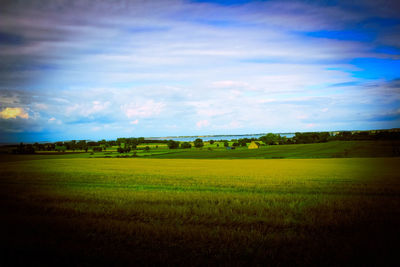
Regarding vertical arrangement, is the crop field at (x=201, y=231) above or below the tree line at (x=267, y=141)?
below

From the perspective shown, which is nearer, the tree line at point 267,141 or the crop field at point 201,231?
the crop field at point 201,231

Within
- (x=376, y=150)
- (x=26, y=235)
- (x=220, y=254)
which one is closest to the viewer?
(x=220, y=254)

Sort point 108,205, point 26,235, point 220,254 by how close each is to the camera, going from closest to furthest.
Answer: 1. point 220,254
2. point 26,235
3. point 108,205

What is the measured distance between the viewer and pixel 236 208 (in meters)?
9.30

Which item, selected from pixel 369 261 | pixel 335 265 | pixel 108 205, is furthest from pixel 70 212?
pixel 369 261

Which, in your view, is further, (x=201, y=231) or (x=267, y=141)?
(x=267, y=141)

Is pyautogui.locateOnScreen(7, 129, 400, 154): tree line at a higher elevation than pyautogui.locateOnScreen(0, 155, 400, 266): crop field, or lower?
higher

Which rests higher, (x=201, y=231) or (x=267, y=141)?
(x=267, y=141)

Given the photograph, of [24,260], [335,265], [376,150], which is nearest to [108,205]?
[24,260]

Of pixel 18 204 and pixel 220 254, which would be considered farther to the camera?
pixel 18 204

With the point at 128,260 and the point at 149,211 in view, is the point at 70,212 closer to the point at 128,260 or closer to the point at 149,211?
the point at 149,211

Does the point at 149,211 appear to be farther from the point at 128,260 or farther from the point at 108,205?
the point at 128,260

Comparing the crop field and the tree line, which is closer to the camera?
the crop field

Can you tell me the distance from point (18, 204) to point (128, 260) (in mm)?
7993
